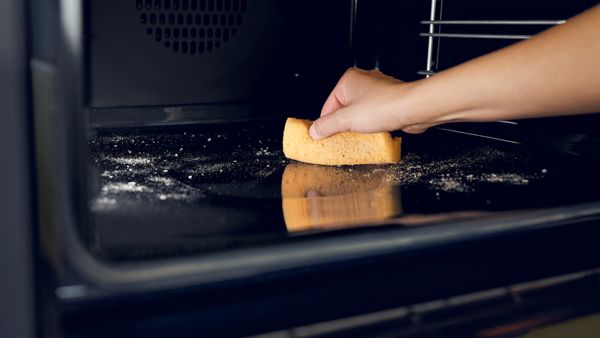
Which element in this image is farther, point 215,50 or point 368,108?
point 215,50

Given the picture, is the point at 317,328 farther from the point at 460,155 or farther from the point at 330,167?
the point at 460,155

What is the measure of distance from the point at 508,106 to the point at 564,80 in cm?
6

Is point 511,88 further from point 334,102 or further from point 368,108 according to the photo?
point 334,102

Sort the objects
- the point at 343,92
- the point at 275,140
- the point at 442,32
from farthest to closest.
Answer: the point at 442,32
the point at 275,140
the point at 343,92

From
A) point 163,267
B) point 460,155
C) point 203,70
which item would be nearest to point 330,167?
point 460,155

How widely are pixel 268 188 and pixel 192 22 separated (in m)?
0.41

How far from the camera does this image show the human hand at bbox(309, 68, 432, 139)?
729 mm

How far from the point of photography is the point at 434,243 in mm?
501

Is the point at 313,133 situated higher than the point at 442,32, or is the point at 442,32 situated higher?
the point at 442,32

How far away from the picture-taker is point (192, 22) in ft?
3.28

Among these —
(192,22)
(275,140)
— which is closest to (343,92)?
(275,140)

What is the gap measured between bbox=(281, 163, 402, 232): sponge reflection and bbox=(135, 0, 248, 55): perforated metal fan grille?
0.95 ft

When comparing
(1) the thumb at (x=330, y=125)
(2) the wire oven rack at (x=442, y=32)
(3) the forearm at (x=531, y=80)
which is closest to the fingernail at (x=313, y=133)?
(1) the thumb at (x=330, y=125)

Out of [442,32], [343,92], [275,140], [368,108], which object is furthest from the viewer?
[442,32]
